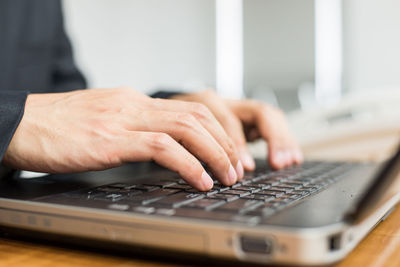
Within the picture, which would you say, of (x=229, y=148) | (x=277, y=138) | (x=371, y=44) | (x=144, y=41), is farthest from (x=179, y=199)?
(x=371, y=44)

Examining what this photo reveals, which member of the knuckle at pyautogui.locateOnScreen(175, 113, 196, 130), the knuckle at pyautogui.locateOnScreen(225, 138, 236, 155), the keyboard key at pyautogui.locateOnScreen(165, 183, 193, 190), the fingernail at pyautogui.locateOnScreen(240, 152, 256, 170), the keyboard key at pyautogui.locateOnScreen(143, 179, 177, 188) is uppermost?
the knuckle at pyautogui.locateOnScreen(175, 113, 196, 130)

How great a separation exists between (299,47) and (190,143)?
451 cm

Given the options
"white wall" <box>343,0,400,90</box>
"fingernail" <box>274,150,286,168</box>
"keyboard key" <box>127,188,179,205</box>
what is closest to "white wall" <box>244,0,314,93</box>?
"white wall" <box>343,0,400,90</box>

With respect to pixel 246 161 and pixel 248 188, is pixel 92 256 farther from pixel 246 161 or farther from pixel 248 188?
pixel 246 161

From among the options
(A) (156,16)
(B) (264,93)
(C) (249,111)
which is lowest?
(B) (264,93)

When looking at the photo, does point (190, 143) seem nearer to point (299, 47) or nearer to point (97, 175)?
point (97, 175)

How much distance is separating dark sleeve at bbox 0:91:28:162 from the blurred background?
233 centimetres

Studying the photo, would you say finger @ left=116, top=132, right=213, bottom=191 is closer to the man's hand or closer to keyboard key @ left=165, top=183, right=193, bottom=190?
keyboard key @ left=165, top=183, right=193, bottom=190

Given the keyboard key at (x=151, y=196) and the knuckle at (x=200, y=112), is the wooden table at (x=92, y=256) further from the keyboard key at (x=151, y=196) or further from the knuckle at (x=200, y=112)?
the knuckle at (x=200, y=112)

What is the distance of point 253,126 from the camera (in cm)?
92

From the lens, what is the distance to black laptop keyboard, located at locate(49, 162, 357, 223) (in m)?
0.35

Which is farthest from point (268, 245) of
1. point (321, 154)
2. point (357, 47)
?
point (357, 47)

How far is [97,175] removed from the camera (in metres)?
0.60

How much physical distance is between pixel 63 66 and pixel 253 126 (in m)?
0.67
